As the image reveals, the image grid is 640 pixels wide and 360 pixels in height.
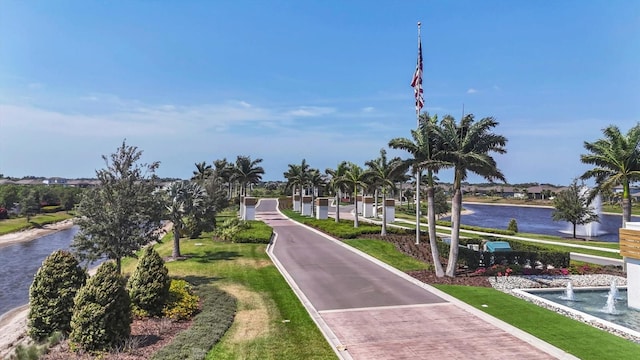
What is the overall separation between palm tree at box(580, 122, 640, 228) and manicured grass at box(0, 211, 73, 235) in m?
64.6

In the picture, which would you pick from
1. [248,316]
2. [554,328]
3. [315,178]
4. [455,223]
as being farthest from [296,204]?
[554,328]

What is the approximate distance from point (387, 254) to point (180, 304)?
14983 mm

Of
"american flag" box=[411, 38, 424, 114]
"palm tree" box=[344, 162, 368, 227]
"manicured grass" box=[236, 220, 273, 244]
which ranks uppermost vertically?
"american flag" box=[411, 38, 424, 114]

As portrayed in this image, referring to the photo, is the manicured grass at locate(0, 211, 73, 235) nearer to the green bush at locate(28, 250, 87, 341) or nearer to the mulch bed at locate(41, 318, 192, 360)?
the green bush at locate(28, 250, 87, 341)

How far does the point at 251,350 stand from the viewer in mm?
11344

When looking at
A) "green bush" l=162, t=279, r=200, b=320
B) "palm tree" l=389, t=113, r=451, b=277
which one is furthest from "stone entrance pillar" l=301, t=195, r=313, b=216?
"green bush" l=162, t=279, r=200, b=320

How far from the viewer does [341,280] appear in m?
20.3

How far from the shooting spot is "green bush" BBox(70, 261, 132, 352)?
36.4ft

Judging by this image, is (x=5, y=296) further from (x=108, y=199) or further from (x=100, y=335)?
(x=100, y=335)

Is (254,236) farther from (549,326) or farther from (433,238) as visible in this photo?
(549,326)

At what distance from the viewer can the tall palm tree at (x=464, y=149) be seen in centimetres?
1950

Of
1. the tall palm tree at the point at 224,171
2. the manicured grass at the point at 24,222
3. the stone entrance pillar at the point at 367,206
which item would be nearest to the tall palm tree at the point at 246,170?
the tall palm tree at the point at 224,171

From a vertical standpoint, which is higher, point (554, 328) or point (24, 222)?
point (554, 328)

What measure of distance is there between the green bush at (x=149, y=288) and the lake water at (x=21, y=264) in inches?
490
